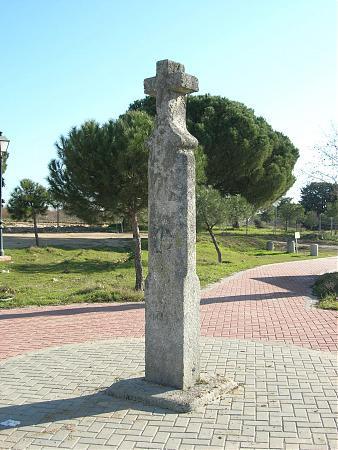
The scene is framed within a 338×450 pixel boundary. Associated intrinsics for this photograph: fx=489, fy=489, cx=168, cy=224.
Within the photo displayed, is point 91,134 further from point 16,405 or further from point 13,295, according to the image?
point 16,405

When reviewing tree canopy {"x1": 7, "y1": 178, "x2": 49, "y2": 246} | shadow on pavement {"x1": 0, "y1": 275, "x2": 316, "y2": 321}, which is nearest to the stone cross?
shadow on pavement {"x1": 0, "y1": 275, "x2": 316, "y2": 321}

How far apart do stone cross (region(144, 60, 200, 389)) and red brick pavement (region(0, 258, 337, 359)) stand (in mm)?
2950

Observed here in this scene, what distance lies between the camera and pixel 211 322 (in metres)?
9.20

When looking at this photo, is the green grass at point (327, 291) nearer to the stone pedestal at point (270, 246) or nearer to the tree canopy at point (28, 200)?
the tree canopy at point (28, 200)

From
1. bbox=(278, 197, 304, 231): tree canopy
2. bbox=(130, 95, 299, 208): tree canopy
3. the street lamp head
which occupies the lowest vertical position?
bbox=(278, 197, 304, 231): tree canopy

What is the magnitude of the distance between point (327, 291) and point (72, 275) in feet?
27.1

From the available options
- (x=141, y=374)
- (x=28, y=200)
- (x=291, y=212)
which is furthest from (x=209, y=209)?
(x=291, y=212)

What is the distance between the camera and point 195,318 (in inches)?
200

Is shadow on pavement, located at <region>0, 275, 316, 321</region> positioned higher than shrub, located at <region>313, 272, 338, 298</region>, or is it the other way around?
shrub, located at <region>313, 272, 338, 298</region>

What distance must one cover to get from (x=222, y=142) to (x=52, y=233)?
1349 centimetres

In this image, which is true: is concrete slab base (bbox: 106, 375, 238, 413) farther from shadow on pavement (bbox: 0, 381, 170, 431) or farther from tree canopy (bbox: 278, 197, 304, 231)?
tree canopy (bbox: 278, 197, 304, 231)

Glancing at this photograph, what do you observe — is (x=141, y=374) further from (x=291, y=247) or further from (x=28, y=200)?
(x=291, y=247)

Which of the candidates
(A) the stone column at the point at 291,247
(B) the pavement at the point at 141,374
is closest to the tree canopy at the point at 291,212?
(A) the stone column at the point at 291,247

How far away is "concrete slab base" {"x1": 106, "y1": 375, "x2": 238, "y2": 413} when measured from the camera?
4637 millimetres
